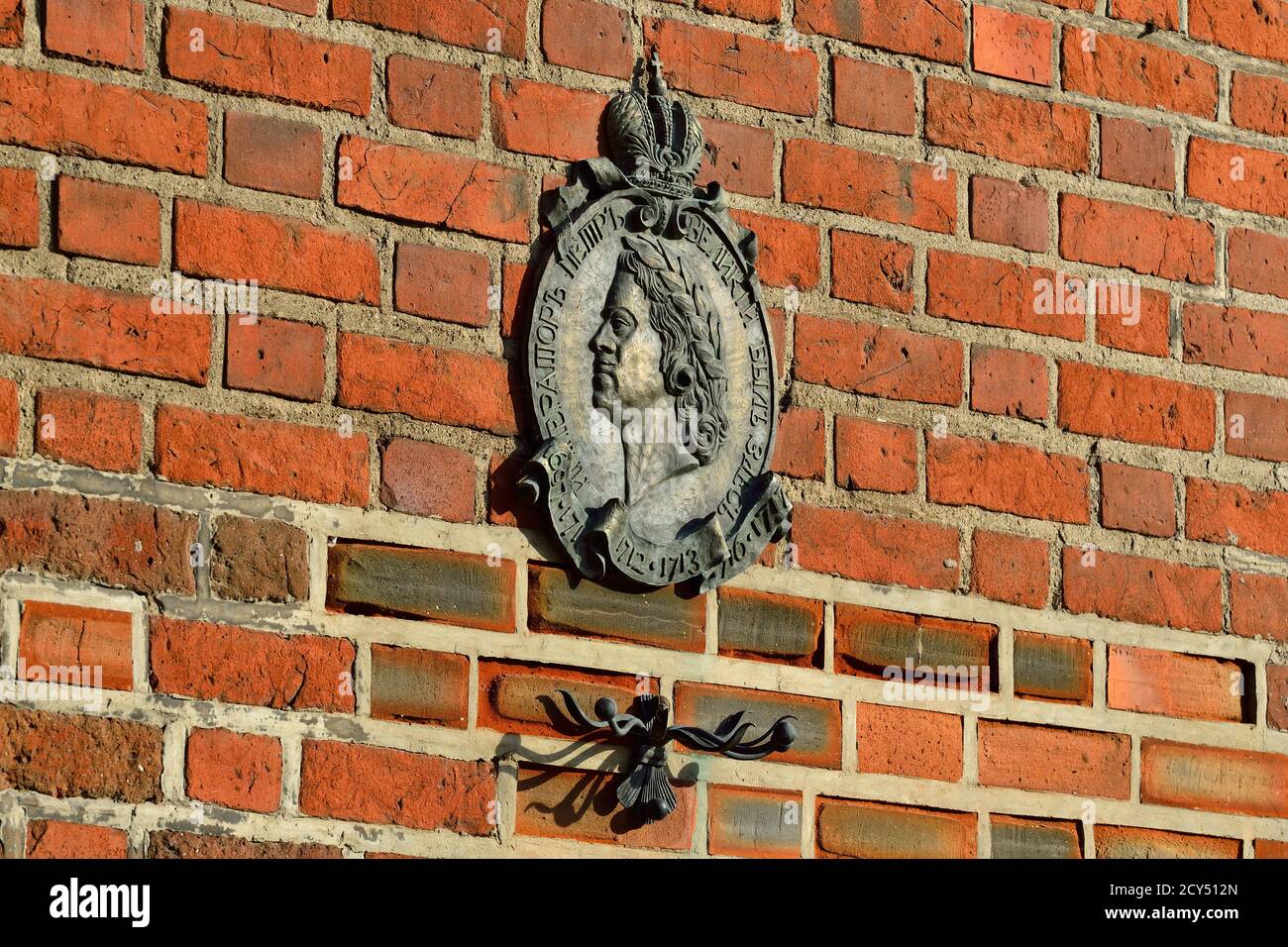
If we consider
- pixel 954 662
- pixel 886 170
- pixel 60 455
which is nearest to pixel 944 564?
pixel 954 662

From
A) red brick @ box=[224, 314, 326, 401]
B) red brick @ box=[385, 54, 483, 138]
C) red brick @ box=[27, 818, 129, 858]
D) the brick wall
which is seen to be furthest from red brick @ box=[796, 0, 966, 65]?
red brick @ box=[27, 818, 129, 858]

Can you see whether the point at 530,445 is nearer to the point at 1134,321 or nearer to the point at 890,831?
the point at 890,831

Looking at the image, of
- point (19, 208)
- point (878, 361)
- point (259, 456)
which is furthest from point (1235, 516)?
point (19, 208)

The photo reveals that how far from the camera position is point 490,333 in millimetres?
2729

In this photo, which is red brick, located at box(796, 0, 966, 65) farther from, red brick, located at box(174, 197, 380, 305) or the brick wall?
red brick, located at box(174, 197, 380, 305)

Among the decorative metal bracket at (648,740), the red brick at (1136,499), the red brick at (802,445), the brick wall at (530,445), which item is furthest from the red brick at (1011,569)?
the decorative metal bracket at (648,740)

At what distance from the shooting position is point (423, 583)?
263 cm

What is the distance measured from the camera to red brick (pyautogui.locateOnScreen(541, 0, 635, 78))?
9.25ft

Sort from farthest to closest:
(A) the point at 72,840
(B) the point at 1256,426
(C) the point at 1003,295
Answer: (B) the point at 1256,426 → (C) the point at 1003,295 → (A) the point at 72,840

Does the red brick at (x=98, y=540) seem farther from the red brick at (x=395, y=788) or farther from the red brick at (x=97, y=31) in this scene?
the red brick at (x=97, y=31)

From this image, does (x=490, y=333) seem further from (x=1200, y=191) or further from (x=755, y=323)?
(x=1200, y=191)

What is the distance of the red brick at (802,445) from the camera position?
114 inches

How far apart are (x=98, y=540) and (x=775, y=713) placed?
0.89 meters

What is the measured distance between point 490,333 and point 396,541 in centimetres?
29
